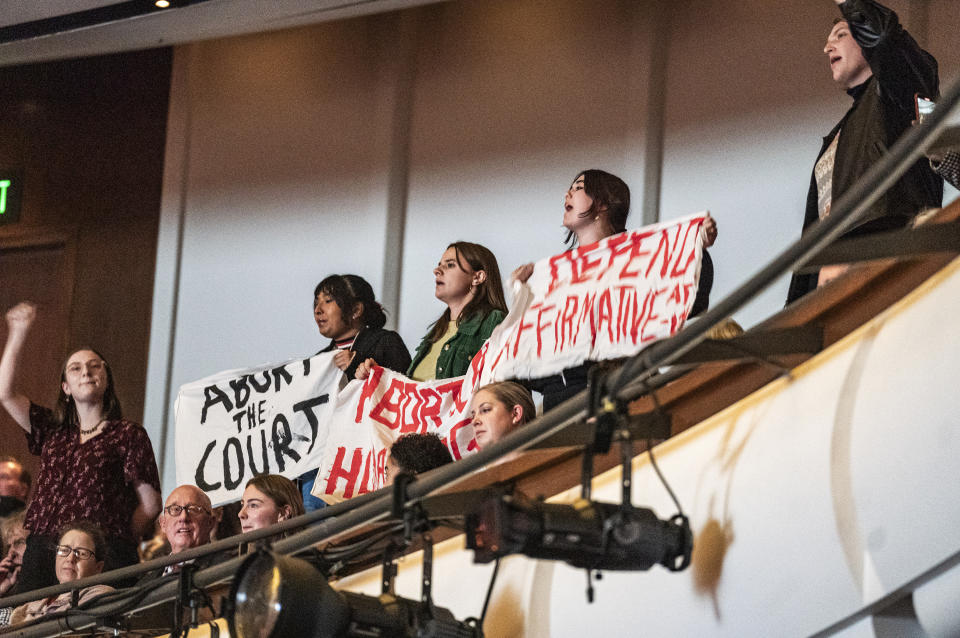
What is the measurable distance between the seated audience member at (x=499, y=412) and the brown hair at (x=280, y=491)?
0.61 metres

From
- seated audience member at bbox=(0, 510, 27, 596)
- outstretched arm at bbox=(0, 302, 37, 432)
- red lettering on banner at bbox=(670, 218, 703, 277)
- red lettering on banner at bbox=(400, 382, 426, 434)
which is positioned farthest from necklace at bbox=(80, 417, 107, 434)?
red lettering on banner at bbox=(670, 218, 703, 277)

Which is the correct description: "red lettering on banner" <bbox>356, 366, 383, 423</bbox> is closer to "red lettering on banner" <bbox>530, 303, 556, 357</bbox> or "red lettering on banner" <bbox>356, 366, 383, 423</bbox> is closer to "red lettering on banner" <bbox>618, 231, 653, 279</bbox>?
"red lettering on banner" <bbox>530, 303, 556, 357</bbox>

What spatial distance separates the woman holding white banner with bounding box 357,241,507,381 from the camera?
4301mm

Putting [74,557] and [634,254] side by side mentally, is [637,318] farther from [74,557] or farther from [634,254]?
[74,557]

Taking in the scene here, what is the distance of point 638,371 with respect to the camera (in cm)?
205

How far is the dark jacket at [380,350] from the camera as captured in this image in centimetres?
464

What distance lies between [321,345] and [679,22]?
7.46 ft

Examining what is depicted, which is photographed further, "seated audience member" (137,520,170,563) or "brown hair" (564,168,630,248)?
"seated audience member" (137,520,170,563)

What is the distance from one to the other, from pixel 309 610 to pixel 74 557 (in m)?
2.05

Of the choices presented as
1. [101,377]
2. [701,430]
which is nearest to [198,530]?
[101,377]

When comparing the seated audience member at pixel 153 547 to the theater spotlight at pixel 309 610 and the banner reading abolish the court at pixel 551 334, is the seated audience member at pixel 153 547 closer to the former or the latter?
the banner reading abolish the court at pixel 551 334

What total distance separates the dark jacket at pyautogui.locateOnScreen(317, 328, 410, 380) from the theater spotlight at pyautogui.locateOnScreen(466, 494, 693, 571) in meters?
2.53

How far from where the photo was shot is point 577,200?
13.2ft

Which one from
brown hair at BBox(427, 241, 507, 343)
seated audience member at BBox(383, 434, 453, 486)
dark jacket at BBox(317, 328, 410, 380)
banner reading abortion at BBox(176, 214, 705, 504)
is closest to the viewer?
seated audience member at BBox(383, 434, 453, 486)
